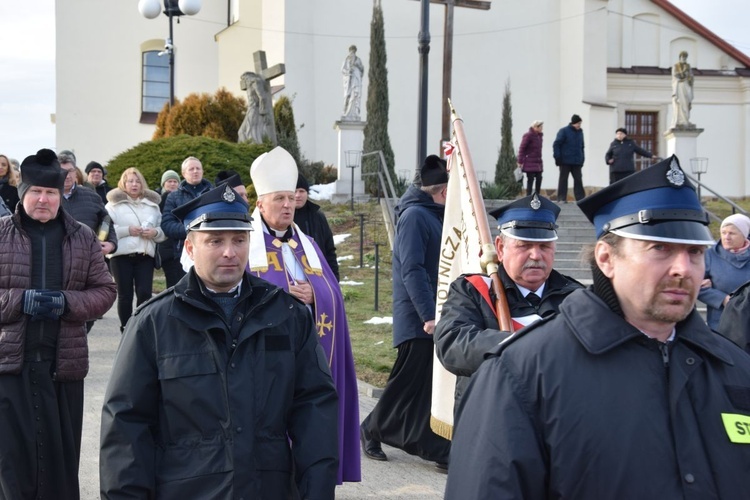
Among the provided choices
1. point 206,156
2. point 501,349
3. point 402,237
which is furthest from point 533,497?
point 206,156

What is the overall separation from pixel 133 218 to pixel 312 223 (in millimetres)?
3666

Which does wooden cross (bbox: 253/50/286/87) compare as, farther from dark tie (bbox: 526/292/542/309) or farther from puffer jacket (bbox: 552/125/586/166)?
dark tie (bbox: 526/292/542/309)

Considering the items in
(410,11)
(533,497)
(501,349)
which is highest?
(410,11)

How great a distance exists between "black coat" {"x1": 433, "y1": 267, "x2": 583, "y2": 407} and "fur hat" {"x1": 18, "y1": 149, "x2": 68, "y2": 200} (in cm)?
221

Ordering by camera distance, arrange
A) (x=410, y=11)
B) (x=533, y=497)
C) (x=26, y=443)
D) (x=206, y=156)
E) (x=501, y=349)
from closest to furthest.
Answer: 1. (x=533, y=497)
2. (x=501, y=349)
3. (x=26, y=443)
4. (x=206, y=156)
5. (x=410, y=11)

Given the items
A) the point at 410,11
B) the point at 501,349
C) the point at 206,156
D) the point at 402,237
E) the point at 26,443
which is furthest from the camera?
the point at 410,11

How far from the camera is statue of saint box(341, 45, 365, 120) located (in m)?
25.1

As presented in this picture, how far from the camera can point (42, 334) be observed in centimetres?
530

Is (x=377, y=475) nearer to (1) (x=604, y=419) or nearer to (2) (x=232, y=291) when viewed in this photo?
(2) (x=232, y=291)

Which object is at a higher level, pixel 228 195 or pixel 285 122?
pixel 285 122

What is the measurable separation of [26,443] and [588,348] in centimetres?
356

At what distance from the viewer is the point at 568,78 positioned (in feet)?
107

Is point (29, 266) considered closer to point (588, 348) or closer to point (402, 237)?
point (402, 237)

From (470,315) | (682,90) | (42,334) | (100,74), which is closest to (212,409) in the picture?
(470,315)
